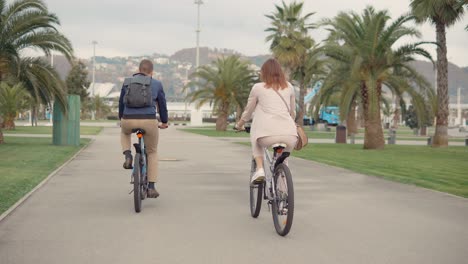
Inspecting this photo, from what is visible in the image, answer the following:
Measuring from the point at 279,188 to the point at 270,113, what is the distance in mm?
835

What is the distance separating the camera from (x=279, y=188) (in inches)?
283

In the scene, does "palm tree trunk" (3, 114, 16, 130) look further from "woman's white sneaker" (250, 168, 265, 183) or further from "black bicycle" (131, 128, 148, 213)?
"woman's white sneaker" (250, 168, 265, 183)

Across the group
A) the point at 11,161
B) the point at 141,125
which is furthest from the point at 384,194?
the point at 11,161

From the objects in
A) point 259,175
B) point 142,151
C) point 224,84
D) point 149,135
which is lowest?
point 259,175

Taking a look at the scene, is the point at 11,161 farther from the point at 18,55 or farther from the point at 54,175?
the point at 18,55

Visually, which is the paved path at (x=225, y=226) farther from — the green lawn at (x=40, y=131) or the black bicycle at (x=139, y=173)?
the green lawn at (x=40, y=131)

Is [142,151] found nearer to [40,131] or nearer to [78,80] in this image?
[40,131]

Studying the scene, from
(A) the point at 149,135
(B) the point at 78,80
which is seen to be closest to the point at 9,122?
(A) the point at 149,135

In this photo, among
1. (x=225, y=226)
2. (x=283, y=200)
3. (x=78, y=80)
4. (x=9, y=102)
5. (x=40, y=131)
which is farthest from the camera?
(x=78, y=80)

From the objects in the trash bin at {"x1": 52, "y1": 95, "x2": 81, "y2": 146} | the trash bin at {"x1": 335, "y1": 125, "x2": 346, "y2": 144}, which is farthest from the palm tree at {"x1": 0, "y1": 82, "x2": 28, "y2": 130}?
the trash bin at {"x1": 335, "y1": 125, "x2": 346, "y2": 144}

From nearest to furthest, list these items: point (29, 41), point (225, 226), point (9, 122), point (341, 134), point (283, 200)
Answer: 1. point (283, 200)
2. point (225, 226)
3. point (29, 41)
4. point (341, 134)
5. point (9, 122)

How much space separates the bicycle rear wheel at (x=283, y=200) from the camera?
22.2ft

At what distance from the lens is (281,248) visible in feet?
21.1

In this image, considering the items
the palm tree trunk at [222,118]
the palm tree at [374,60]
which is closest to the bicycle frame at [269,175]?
the palm tree at [374,60]
